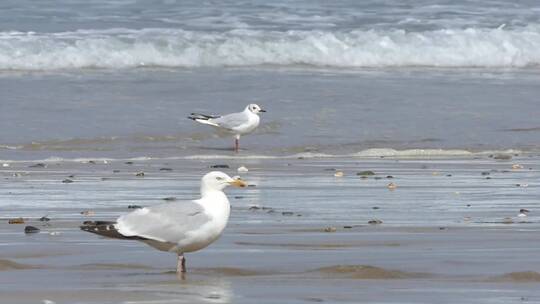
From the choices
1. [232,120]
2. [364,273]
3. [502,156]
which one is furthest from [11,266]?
[232,120]

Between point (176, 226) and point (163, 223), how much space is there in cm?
6

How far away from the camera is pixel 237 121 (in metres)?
13.7

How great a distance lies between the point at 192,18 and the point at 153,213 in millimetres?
17847

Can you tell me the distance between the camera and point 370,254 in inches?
256

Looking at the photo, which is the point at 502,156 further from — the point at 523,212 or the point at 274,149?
the point at 523,212

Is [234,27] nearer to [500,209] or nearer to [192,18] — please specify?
[192,18]

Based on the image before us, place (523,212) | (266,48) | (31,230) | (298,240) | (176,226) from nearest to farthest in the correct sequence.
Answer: (176,226), (298,240), (31,230), (523,212), (266,48)

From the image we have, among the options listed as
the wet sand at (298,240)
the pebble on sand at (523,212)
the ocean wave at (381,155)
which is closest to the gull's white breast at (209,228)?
the wet sand at (298,240)

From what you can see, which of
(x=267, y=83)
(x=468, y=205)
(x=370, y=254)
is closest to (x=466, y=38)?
(x=267, y=83)

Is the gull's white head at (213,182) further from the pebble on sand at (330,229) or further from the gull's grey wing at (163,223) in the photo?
the pebble on sand at (330,229)

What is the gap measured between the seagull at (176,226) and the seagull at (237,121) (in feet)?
23.5

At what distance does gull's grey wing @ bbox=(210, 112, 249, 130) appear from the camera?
45.0ft

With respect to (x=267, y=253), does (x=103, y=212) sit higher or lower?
higher

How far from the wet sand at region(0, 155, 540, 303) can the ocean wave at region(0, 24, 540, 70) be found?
9019 mm
